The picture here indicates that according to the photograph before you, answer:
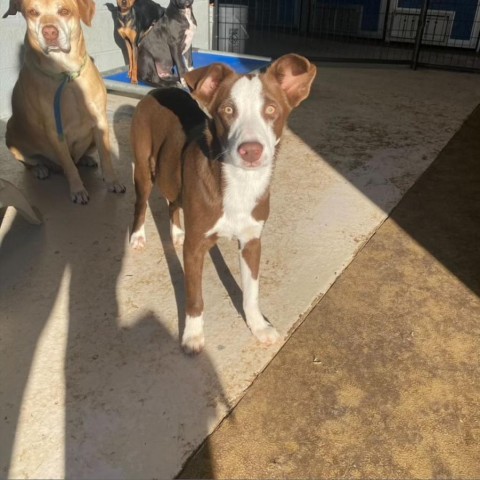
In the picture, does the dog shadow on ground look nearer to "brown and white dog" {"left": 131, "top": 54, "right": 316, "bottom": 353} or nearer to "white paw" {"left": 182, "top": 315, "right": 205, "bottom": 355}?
"white paw" {"left": 182, "top": 315, "right": 205, "bottom": 355}

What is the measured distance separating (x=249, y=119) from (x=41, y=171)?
289 cm

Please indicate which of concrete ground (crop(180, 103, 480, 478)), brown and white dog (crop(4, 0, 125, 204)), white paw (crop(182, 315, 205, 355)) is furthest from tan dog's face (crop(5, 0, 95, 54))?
concrete ground (crop(180, 103, 480, 478))

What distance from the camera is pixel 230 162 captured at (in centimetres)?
225

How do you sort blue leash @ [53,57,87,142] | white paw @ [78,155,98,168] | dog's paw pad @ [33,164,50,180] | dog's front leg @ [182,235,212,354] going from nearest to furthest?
dog's front leg @ [182,235,212,354]
blue leash @ [53,57,87,142]
dog's paw pad @ [33,164,50,180]
white paw @ [78,155,98,168]

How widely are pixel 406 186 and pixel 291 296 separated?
208 centimetres

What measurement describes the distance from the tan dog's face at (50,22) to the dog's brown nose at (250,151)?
2314 millimetres

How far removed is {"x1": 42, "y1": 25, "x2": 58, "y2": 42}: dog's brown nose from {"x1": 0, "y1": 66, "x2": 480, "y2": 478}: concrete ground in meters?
1.30

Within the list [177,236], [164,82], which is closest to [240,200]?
[177,236]

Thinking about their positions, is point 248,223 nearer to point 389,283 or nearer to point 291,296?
point 291,296

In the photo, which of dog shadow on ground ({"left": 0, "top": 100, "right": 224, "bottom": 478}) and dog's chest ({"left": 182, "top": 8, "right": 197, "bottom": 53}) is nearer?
dog shadow on ground ({"left": 0, "top": 100, "right": 224, "bottom": 478})

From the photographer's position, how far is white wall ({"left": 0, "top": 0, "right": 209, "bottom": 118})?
5508 millimetres

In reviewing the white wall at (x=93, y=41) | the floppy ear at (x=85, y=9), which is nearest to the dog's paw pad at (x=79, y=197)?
the floppy ear at (x=85, y=9)

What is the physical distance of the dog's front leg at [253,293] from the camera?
258 centimetres

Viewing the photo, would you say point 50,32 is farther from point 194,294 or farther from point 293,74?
point 194,294
